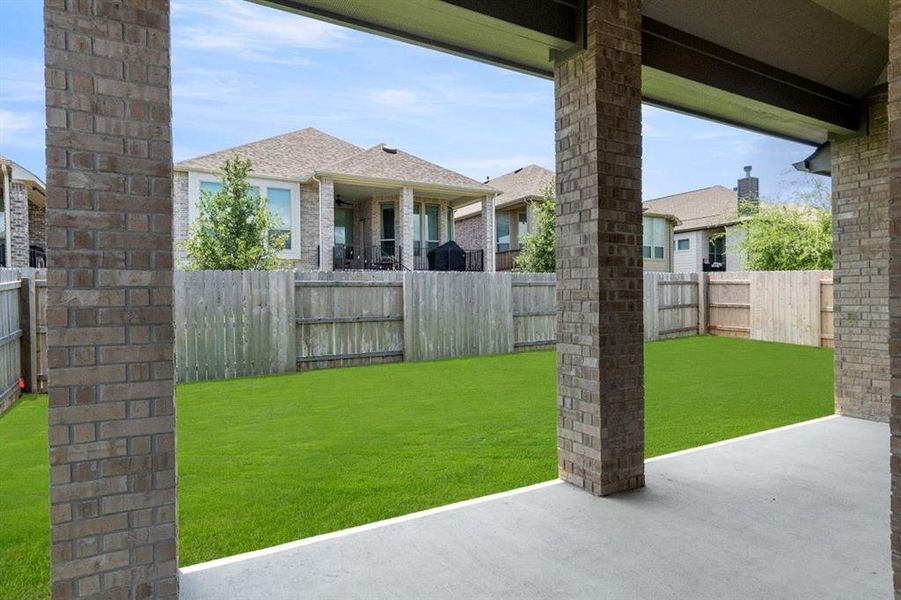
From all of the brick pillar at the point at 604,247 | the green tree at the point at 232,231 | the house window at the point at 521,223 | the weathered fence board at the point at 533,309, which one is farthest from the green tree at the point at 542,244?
the brick pillar at the point at 604,247

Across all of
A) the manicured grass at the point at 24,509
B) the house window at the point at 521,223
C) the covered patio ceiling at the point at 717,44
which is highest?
the house window at the point at 521,223

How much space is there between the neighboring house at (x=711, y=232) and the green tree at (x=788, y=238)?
3318mm

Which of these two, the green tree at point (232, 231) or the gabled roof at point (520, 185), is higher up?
the gabled roof at point (520, 185)

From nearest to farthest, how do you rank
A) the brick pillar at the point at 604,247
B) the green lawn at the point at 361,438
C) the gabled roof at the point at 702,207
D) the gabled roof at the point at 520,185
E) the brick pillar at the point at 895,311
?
the brick pillar at the point at 895,311
the green lawn at the point at 361,438
the brick pillar at the point at 604,247
the gabled roof at the point at 520,185
the gabled roof at the point at 702,207

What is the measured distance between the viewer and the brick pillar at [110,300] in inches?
84.4

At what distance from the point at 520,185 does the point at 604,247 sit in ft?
63.4

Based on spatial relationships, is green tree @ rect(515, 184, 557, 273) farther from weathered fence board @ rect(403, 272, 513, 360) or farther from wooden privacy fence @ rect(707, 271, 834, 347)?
weathered fence board @ rect(403, 272, 513, 360)

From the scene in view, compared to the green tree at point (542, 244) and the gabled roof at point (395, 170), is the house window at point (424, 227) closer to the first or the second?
the gabled roof at point (395, 170)

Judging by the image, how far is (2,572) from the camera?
282 cm

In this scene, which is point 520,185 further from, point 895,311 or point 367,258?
point 895,311

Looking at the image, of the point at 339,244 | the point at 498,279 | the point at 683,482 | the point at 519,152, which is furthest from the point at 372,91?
the point at 683,482

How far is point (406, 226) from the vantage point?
16.8 metres

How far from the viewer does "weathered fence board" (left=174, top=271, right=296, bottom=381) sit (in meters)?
8.76

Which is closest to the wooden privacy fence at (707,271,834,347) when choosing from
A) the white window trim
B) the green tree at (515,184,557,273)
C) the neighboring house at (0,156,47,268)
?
the green tree at (515,184,557,273)
